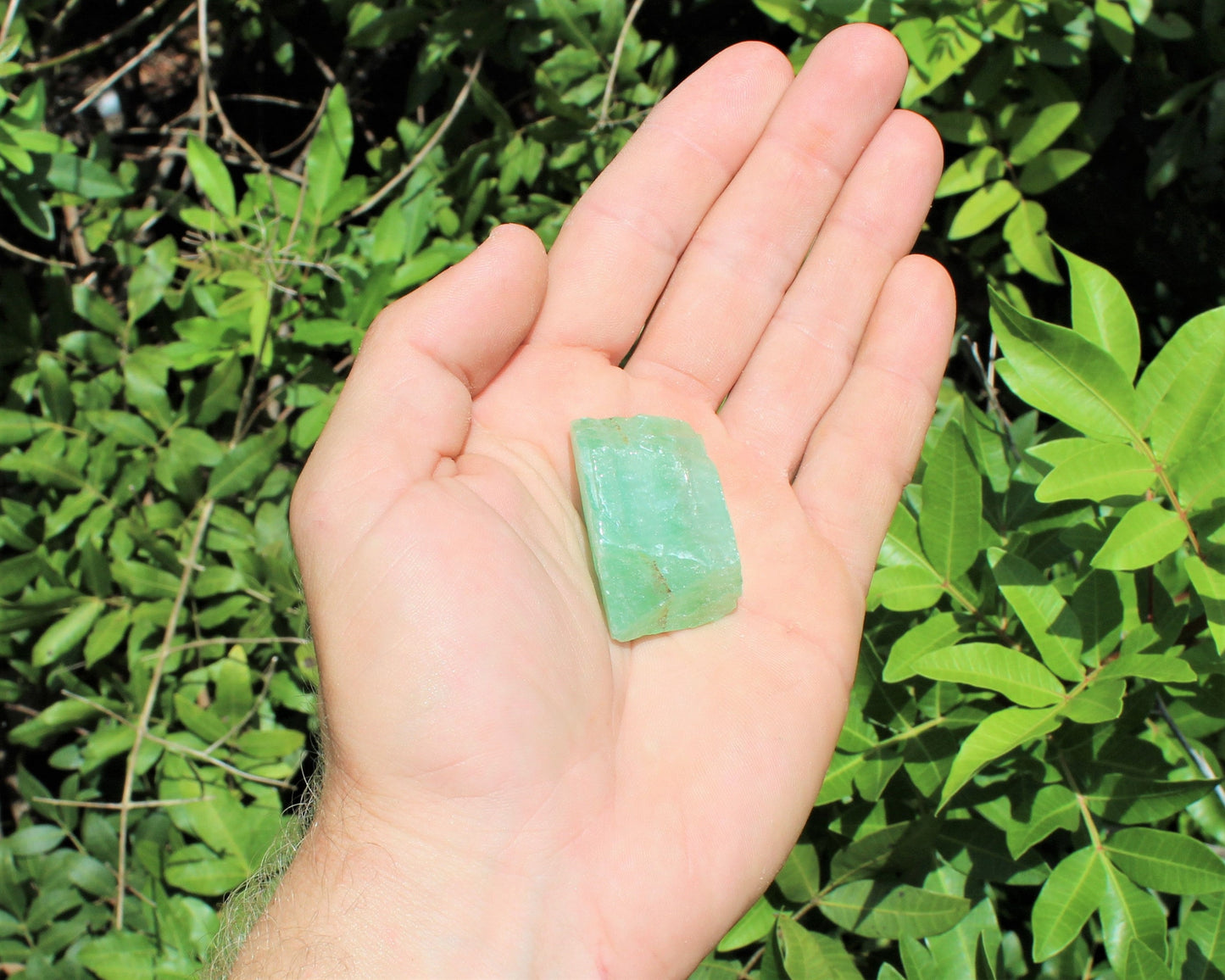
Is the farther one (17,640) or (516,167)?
(516,167)

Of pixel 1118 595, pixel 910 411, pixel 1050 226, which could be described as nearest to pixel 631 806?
pixel 1118 595

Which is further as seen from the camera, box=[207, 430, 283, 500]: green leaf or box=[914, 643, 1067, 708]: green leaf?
box=[207, 430, 283, 500]: green leaf

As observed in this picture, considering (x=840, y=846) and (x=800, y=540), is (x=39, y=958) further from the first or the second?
(x=800, y=540)

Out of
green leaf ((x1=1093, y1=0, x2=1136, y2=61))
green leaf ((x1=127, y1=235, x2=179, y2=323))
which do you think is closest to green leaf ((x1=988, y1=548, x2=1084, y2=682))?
green leaf ((x1=1093, y1=0, x2=1136, y2=61))

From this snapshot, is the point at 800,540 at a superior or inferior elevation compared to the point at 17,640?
superior

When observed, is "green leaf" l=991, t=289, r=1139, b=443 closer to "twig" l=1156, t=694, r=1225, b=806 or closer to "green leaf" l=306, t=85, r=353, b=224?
"twig" l=1156, t=694, r=1225, b=806

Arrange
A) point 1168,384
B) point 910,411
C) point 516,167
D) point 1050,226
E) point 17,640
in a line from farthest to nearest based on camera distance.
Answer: point 1050,226 → point 516,167 → point 17,640 → point 910,411 → point 1168,384

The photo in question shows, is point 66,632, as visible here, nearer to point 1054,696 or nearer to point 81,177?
point 81,177

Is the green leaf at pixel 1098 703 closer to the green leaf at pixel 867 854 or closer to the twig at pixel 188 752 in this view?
the green leaf at pixel 867 854
